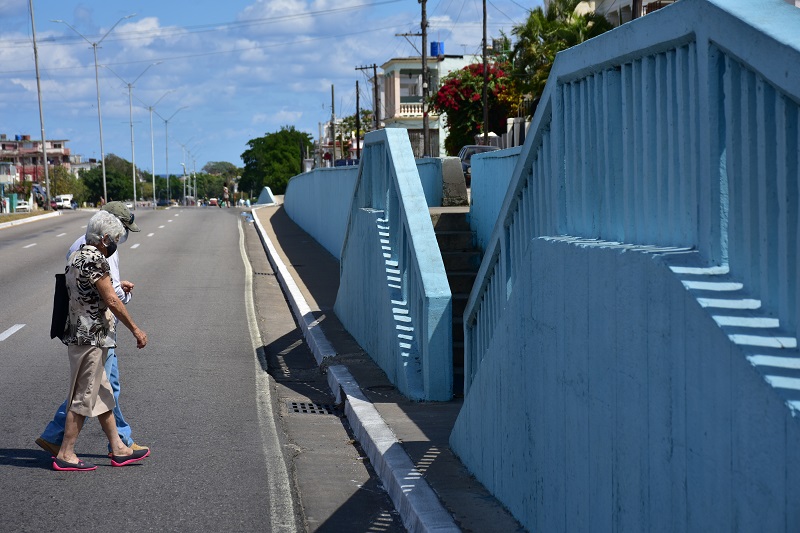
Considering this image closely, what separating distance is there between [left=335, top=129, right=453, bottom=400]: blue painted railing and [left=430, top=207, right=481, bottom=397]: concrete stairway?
2.07 feet

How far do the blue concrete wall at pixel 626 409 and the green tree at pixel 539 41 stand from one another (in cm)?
3465

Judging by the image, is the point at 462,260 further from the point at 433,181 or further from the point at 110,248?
the point at 110,248

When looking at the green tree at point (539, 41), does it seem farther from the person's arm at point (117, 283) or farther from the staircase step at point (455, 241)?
the person's arm at point (117, 283)

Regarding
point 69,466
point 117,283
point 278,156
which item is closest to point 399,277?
point 117,283

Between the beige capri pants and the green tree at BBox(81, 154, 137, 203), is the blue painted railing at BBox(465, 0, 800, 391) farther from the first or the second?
the green tree at BBox(81, 154, 137, 203)

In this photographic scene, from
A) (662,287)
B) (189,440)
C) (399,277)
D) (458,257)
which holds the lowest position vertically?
(189,440)

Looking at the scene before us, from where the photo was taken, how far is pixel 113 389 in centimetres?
782

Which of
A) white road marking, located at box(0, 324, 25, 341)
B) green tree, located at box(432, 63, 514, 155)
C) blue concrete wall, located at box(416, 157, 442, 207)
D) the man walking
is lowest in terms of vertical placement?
white road marking, located at box(0, 324, 25, 341)

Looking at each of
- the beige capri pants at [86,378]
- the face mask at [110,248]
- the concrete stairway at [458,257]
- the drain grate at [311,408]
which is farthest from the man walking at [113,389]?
the concrete stairway at [458,257]

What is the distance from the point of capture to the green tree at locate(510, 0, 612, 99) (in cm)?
4091

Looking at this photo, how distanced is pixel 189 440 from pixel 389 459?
6.46 ft

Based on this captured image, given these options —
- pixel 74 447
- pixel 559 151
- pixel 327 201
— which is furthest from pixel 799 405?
pixel 327 201

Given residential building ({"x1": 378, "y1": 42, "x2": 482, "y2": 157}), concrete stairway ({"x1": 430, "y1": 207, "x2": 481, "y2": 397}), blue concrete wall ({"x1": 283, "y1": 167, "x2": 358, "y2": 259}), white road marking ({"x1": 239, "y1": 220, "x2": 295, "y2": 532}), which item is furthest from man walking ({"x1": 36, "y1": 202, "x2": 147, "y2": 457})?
residential building ({"x1": 378, "y1": 42, "x2": 482, "y2": 157})

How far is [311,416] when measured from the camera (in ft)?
32.6
